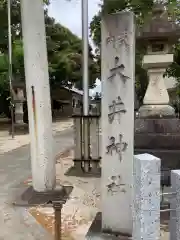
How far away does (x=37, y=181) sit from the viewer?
5.73 meters

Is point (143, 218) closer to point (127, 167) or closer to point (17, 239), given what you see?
point (127, 167)

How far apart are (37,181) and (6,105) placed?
18.7 m

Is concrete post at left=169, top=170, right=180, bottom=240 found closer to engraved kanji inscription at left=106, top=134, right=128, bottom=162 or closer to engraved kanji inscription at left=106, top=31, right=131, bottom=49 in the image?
engraved kanji inscription at left=106, top=134, right=128, bottom=162

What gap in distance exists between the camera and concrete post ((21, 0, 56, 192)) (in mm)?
5395

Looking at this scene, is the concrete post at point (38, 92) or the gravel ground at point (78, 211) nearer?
the gravel ground at point (78, 211)

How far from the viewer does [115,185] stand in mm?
3623

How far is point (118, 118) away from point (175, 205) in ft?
4.02

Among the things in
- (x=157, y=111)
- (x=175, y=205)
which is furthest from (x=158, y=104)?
(x=175, y=205)

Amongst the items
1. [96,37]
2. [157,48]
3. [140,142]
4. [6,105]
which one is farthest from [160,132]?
[6,105]

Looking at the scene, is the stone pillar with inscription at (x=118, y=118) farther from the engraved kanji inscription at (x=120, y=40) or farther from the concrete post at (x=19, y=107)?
the concrete post at (x=19, y=107)

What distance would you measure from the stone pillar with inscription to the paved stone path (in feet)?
3.62

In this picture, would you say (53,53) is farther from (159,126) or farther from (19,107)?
(159,126)

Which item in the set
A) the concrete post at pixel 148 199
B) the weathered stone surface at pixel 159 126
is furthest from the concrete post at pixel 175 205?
the weathered stone surface at pixel 159 126

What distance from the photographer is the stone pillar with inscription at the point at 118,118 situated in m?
3.53
